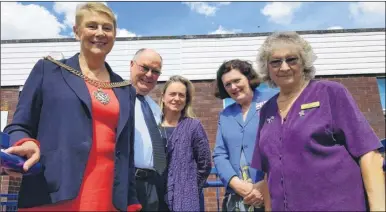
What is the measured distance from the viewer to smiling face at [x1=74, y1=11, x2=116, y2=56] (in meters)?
1.77

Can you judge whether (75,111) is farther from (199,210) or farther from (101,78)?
(199,210)

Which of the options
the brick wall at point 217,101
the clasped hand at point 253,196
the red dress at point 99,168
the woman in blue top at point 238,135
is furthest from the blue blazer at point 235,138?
the brick wall at point 217,101

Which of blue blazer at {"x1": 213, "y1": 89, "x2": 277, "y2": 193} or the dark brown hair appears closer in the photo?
blue blazer at {"x1": 213, "y1": 89, "x2": 277, "y2": 193}

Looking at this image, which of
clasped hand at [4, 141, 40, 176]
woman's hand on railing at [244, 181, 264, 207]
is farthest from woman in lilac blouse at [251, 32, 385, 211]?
clasped hand at [4, 141, 40, 176]

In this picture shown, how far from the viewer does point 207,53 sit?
1012cm

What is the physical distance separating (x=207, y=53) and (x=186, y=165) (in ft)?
25.4

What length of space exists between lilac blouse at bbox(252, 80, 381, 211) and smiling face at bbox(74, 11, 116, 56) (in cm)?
97

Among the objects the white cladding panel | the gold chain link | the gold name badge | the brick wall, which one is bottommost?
the gold name badge

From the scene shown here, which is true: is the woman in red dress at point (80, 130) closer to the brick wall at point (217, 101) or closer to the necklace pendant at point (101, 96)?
the necklace pendant at point (101, 96)

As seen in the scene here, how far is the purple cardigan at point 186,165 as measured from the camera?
252cm

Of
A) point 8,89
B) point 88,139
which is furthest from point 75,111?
point 8,89

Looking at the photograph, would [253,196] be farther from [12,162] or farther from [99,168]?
[12,162]

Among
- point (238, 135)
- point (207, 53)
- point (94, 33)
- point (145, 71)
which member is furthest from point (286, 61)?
point (207, 53)

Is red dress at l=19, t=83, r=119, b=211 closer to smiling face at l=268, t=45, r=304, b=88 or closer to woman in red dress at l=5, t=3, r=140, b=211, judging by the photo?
woman in red dress at l=5, t=3, r=140, b=211
